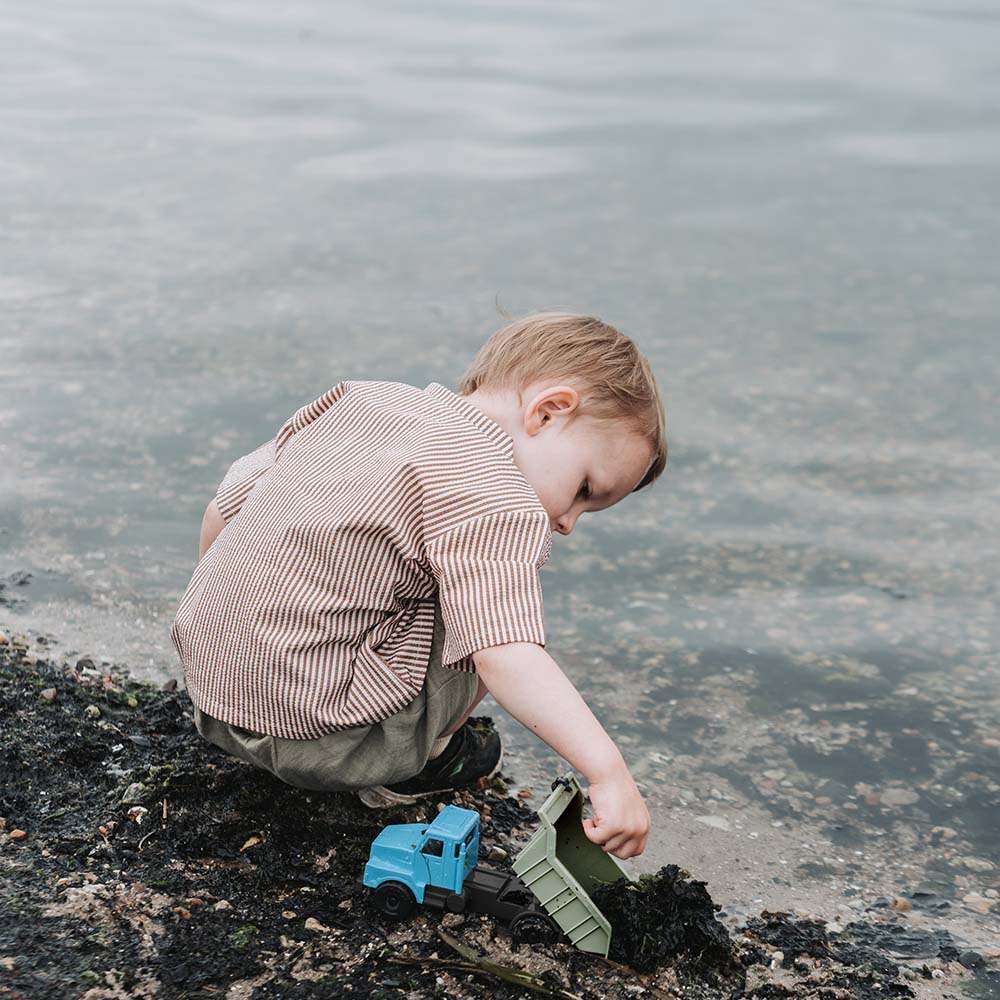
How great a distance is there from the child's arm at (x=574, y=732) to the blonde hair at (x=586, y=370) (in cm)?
70

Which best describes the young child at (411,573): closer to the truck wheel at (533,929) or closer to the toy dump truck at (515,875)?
Result: the toy dump truck at (515,875)

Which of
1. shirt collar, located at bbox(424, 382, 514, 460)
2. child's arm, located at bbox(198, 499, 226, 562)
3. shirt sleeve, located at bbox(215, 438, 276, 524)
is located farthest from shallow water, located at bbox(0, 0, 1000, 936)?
shirt collar, located at bbox(424, 382, 514, 460)

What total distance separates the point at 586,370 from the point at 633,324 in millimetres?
3792

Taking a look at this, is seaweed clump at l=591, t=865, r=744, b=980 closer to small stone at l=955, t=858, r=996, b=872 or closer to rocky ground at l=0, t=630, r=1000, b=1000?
rocky ground at l=0, t=630, r=1000, b=1000

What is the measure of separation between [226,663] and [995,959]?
1.74 metres

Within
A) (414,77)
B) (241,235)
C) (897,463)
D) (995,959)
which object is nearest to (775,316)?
(897,463)

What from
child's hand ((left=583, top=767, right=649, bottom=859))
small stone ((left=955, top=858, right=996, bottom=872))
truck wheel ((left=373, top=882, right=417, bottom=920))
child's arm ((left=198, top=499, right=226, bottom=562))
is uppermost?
child's arm ((left=198, top=499, right=226, bottom=562))

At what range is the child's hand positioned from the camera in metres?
2.21

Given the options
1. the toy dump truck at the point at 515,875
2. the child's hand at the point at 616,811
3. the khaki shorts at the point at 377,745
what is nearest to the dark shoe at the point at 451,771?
the khaki shorts at the point at 377,745

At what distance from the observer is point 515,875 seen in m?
2.59

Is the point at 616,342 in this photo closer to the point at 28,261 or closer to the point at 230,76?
the point at 28,261

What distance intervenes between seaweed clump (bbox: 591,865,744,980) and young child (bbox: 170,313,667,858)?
0.21m

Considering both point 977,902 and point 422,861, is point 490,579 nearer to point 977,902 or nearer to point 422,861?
point 422,861

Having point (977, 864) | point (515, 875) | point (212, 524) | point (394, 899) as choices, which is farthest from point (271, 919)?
point (977, 864)
